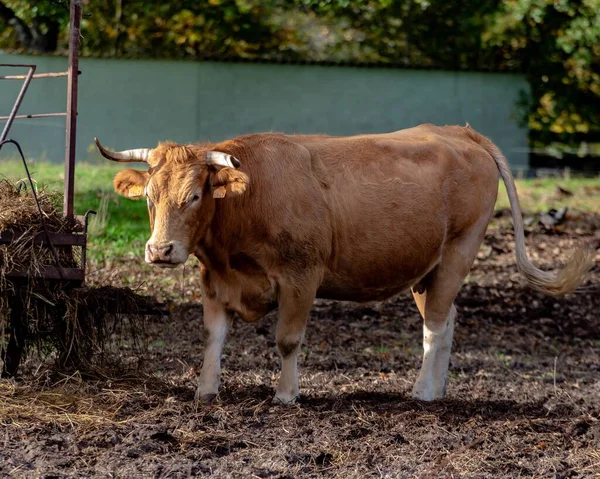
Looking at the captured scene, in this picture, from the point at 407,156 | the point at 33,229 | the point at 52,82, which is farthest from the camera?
the point at 52,82

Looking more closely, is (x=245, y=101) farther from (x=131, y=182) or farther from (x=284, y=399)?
(x=284, y=399)

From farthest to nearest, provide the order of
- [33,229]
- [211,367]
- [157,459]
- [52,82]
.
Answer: [52,82]
[211,367]
[33,229]
[157,459]

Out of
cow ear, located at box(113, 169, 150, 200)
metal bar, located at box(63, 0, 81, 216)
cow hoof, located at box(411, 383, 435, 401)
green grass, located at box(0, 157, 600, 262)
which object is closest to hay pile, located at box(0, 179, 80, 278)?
metal bar, located at box(63, 0, 81, 216)

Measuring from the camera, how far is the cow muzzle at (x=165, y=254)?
5801 mm

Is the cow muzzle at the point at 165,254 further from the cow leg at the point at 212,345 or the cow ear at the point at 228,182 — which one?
the cow leg at the point at 212,345

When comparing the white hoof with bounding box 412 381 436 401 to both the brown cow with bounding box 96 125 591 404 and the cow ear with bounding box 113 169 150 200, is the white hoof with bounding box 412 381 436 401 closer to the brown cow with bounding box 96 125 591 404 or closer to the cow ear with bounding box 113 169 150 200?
the brown cow with bounding box 96 125 591 404

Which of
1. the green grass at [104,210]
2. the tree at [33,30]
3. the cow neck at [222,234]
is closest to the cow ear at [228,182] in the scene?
the cow neck at [222,234]

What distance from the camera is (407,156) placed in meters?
7.14

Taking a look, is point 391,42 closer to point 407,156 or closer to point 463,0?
point 463,0

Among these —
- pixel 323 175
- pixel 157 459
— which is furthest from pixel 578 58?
pixel 157 459

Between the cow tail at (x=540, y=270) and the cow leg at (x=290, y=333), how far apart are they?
196 cm

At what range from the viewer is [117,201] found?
13656 millimetres

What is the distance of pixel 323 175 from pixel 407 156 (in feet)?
2.69

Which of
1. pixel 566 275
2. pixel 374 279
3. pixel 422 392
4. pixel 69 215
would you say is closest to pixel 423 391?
pixel 422 392
